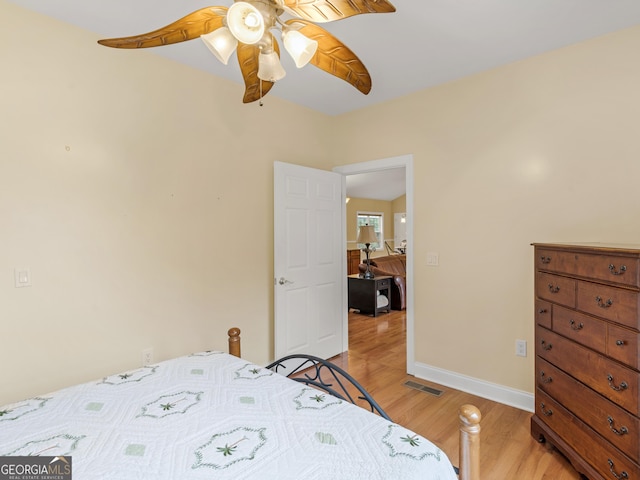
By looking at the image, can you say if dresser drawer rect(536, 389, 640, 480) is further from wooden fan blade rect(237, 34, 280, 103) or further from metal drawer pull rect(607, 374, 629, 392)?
wooden fan blade rect(237, 34, 280, 103)

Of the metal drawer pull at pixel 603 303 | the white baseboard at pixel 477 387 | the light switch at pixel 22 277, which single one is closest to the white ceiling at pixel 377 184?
the white baseboard at pixel 477 387

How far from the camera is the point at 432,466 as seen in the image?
102 centimetres

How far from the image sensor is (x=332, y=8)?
1290mm

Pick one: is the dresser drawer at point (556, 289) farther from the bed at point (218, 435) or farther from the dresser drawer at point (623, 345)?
the bed at point (218, 435)

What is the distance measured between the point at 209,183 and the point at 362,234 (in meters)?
3.59

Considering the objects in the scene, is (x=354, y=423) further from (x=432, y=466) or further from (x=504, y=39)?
(x=504, y=39)

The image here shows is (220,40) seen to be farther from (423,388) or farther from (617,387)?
(423,388)

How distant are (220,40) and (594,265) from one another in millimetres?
2008

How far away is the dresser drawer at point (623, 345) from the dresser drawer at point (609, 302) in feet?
0.12

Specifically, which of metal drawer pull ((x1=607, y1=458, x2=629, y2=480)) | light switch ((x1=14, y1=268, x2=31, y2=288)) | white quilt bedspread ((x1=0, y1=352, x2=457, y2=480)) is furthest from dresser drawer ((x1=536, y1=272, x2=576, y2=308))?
light switch ((x1=14, y1=268, x2=31, y2=288))

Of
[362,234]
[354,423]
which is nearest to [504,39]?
[354,423]

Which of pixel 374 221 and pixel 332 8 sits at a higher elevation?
pixel 332 8

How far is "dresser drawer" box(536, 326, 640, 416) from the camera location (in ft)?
5.01

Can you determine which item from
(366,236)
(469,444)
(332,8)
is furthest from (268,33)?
(366,236)
